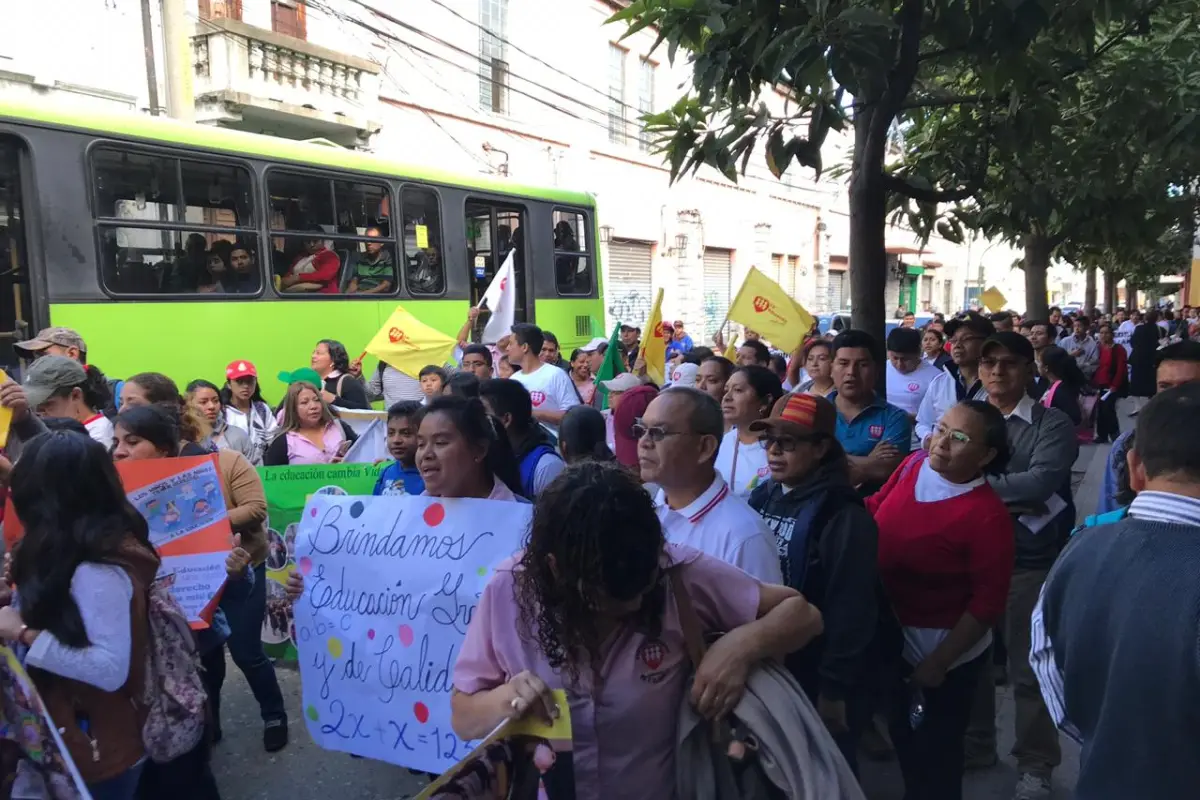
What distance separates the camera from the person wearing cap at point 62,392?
414 cm

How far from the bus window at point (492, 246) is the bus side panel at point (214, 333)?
1.51 meters

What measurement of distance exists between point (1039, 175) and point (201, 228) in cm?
657

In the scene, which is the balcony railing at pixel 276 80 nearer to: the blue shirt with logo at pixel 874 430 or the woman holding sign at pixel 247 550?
the woman holding sign at pixel 247 550

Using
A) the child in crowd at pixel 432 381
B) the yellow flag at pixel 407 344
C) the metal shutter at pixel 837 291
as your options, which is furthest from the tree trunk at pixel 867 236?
the metal shutter at pixel 837 291

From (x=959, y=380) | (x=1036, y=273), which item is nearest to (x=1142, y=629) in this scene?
(x=959, y=380)

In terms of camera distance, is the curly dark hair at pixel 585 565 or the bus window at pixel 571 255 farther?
the bus window at pixel 571 255

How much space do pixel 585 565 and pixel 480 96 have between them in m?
18.3

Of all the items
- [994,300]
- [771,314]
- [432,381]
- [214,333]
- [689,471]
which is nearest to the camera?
[689,471]

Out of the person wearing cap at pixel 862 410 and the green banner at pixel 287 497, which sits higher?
the person wearing cap at pixel 862 410

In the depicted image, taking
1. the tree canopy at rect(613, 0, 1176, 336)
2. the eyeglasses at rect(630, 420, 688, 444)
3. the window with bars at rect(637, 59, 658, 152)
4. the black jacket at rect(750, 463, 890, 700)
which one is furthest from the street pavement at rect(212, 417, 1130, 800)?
the window with bars at rect(637, 59, 658, 152)

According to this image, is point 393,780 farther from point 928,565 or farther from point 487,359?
point 487,359

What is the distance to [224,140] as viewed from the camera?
25.1ft

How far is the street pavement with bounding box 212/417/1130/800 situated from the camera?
3768 mm

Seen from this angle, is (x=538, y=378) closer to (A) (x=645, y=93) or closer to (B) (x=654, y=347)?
(B) (x=654, y=347)
